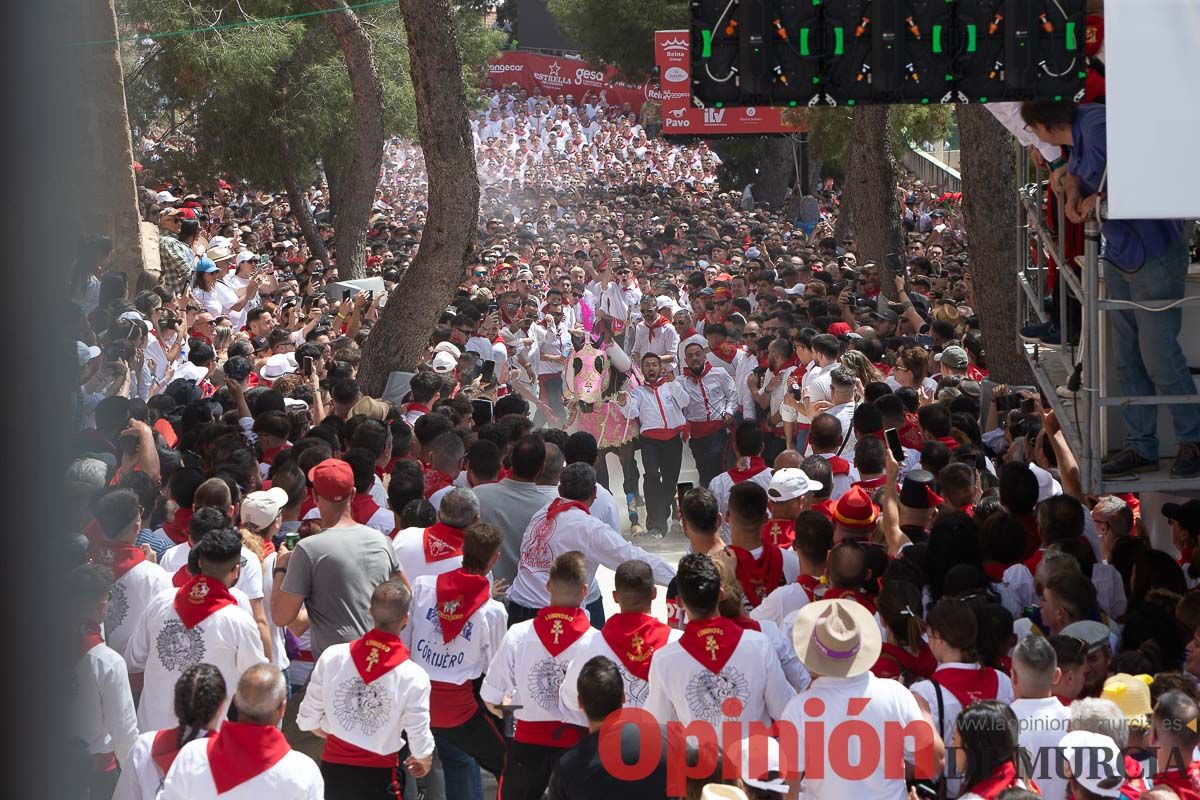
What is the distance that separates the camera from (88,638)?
→ 17.6 ft

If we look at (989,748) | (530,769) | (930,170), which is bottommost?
(930,170)

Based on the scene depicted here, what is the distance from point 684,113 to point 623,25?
35.9 ft

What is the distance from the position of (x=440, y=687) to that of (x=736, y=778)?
1513 millimetres

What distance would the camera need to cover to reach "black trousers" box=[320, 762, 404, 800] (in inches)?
214

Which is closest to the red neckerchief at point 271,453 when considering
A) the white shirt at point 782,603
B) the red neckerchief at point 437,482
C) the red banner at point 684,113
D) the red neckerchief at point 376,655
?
the red neckerchief at point 437,482

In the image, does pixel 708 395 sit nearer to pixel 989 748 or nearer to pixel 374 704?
pixel 374 704

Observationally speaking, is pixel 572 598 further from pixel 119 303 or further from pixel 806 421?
pixel 119 303

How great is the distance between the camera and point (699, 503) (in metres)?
6.40

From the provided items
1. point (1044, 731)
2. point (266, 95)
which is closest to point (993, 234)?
point (1044, 731)

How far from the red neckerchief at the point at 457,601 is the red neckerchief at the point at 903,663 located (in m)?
1.64

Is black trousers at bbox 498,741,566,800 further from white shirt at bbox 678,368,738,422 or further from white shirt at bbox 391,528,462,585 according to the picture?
white shirt at bbox 678,368,738,422

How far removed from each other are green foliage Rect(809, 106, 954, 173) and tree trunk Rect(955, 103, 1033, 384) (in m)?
7.01

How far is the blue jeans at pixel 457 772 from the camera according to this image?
6.17 metres

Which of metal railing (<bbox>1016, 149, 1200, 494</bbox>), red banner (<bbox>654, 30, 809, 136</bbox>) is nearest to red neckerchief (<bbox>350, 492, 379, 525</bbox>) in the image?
metal railing (<bbox>1016, 149, 1200, 494</bbox>)
